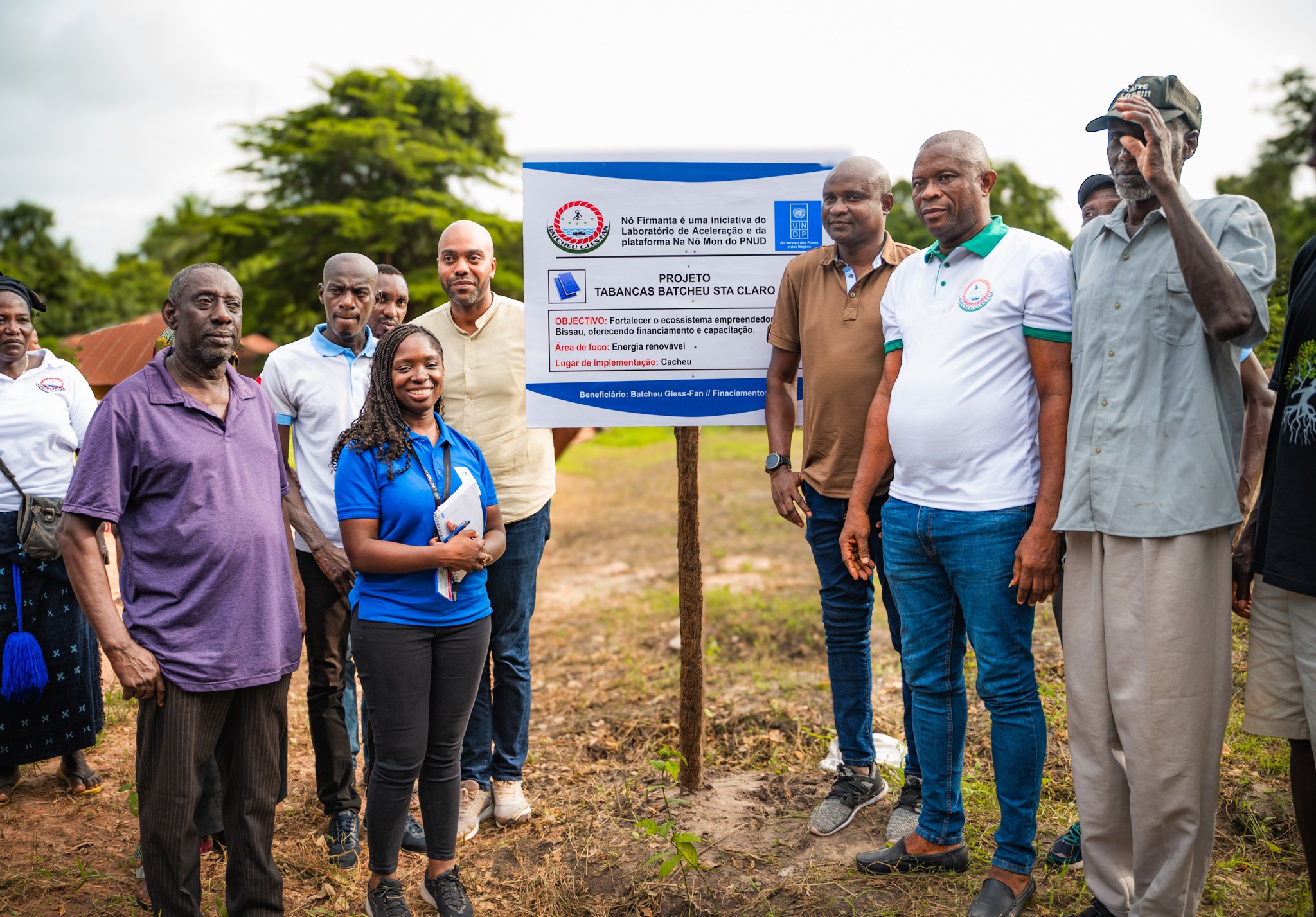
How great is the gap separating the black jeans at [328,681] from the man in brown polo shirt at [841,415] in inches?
74.7

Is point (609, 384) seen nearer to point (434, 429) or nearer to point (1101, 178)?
point (434, 429)

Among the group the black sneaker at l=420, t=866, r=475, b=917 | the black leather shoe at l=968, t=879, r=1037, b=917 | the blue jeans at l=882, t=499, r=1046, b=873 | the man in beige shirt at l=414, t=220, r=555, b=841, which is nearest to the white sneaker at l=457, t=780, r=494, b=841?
the man in beige shirt at l=414, t=220, r=555, b=841

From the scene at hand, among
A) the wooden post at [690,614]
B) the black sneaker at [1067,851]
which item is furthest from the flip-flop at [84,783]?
the black sneaker at [1067,851]

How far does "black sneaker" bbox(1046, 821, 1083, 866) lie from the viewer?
3338 mm

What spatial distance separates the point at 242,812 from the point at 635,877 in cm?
145

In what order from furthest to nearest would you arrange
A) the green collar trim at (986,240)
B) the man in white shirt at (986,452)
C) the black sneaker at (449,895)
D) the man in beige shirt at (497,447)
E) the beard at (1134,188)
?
the man in beige shirt at (497,447) → the black sneaker at (449,895) → the green collar trim at (986,240) → the man in white shirt at (986,452) → the beard at (1134,188)

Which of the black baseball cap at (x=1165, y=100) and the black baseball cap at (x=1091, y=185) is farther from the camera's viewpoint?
the black baseball cap at (x=1091, y=185)

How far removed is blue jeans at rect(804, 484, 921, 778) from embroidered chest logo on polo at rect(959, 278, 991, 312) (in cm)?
87

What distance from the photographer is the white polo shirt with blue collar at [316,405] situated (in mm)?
3770

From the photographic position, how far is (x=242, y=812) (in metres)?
2.93

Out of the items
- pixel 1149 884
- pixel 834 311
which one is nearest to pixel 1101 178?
pixel 834 311

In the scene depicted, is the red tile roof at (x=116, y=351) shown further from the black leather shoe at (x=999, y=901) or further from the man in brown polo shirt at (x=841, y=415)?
the black leather shoe at (x=999, y=901)

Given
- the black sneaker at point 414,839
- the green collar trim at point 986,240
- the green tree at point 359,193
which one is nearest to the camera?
the green collar trim at point 986,240

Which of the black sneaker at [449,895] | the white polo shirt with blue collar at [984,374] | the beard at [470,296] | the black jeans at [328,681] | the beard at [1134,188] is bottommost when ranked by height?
the black sneaker at [449,895]
